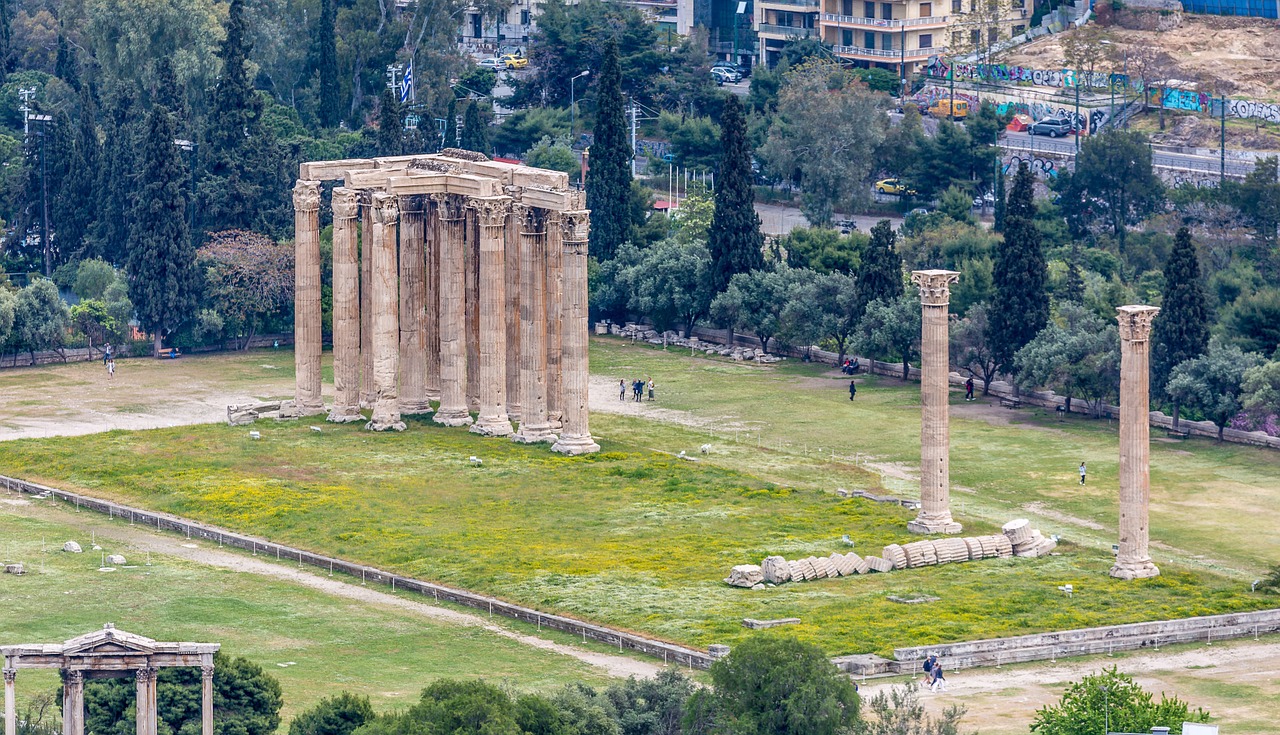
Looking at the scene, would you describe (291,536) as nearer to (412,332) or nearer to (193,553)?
(193,553)

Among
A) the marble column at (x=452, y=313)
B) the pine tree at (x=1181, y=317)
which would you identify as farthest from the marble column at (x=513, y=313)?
the pine tree at (x=1181, y=317)

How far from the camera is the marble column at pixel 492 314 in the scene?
148875 millimetres

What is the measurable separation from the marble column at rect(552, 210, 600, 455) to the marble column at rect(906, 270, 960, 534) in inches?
822

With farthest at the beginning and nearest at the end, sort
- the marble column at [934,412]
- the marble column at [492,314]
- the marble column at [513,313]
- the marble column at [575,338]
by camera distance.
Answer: the marble column at [513,313]
the marble column at [492,314]
the marble column at [575,338]
the marble column at [934,412]

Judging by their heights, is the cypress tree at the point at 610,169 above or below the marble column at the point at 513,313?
above

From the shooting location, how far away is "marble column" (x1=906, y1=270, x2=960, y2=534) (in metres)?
130

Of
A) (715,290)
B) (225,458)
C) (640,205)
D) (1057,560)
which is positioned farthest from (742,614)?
(640,205)

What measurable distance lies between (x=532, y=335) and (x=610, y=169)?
3847 centimetres

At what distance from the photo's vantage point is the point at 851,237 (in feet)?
602

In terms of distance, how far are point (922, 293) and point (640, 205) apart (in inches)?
2362

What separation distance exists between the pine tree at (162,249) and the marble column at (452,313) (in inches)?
1113

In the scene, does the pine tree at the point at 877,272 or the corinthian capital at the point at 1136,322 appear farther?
the pine tree at the point at 877,272

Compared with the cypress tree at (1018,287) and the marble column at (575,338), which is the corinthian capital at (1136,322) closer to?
the marble column at (575,338)

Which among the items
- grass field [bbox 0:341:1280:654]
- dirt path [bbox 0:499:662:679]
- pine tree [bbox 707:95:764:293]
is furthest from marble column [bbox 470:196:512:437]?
pine tree [bbox 707:95:764:293]
